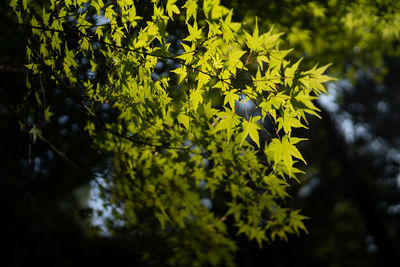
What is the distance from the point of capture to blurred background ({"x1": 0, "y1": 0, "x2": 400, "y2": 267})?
A: 134 inches

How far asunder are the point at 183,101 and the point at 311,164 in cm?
979

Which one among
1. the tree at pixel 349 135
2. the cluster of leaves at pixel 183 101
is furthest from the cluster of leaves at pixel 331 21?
the cluster of leaves at pixel 183 101

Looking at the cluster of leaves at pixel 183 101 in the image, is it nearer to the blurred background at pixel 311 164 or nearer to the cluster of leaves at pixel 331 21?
the blurred background at pixel 311 164

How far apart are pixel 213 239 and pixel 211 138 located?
1.30 meters

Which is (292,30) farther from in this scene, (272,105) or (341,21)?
(272,105)

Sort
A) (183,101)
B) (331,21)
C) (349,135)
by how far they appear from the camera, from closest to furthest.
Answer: (183,101), (331,21), (349,135)

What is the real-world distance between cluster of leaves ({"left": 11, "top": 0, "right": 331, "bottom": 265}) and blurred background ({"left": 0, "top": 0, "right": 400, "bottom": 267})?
31 cm

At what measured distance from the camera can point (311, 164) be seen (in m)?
10.4

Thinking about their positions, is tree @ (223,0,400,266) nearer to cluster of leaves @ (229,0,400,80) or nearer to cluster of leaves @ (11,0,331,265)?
cluster of leaves @ (229,0,400,80)

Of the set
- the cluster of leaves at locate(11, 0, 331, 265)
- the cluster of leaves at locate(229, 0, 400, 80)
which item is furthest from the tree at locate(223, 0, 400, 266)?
the cluster of leaves at locate(11, 0, 331, 265)

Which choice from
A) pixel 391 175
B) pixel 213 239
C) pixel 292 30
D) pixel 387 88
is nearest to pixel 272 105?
pixel 213 239

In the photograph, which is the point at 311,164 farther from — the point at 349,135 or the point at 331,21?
the point at 331,21

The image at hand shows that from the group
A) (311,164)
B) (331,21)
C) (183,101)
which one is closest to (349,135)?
(311,164)

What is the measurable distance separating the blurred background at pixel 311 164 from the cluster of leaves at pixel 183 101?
0.31 metres
